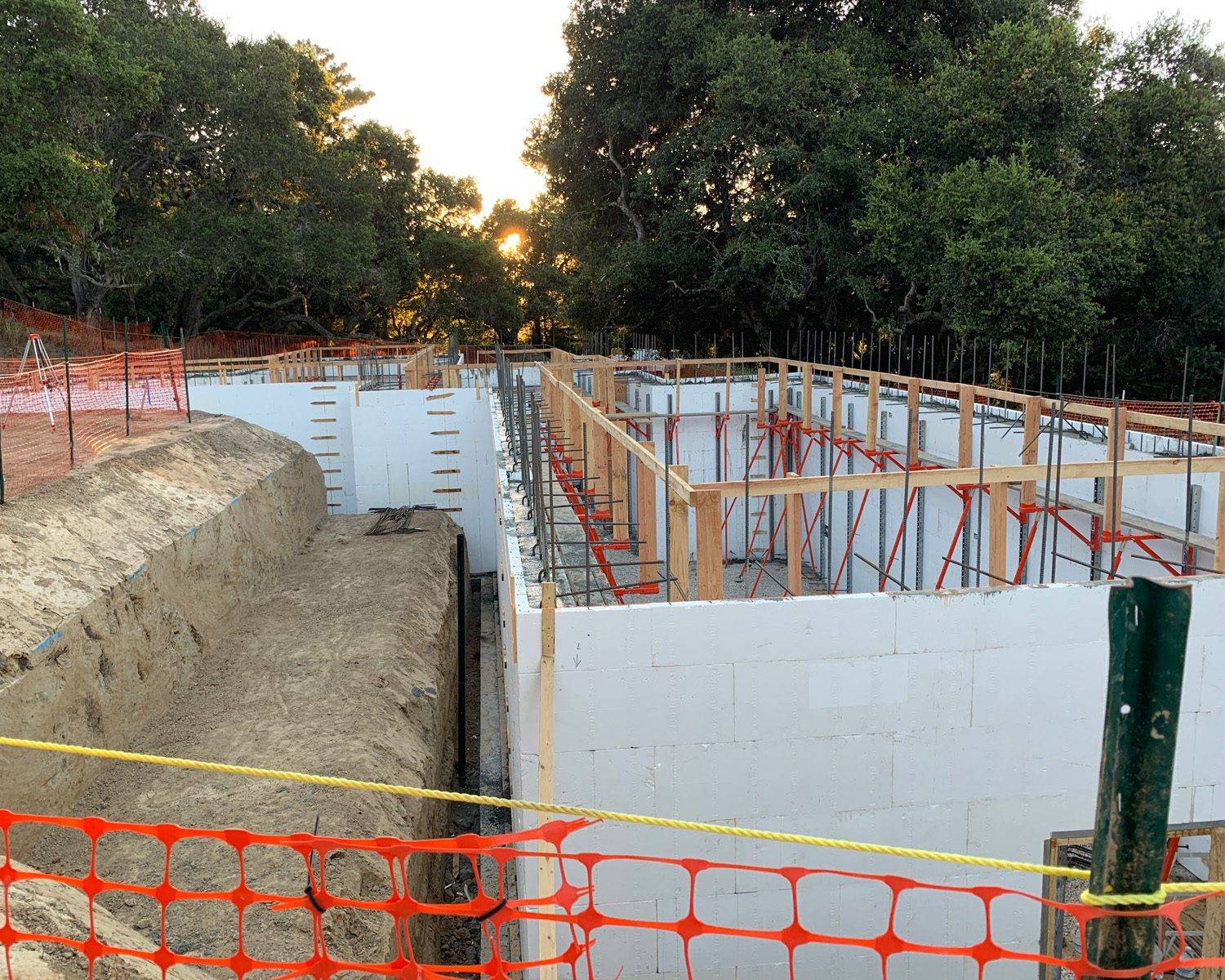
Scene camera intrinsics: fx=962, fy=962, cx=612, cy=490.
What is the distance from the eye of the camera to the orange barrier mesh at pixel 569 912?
10.3 feet

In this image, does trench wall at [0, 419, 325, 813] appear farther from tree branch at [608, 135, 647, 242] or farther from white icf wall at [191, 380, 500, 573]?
tree branch at [608, 135, 647, 242]

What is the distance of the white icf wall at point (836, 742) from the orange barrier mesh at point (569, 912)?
1.3 inches

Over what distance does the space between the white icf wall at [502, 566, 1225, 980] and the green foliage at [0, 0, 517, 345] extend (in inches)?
915

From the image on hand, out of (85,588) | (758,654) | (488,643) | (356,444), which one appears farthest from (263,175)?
(758,654)

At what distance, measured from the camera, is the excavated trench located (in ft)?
21.9

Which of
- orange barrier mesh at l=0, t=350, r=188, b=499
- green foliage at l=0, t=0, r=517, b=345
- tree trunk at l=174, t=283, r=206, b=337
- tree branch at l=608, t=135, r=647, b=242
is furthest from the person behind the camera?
tree trunk at l=174, t=283, r=206, b=337

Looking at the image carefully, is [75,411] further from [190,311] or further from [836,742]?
[190,311]

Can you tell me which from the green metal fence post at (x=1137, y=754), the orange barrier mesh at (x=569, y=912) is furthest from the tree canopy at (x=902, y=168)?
the green metal fence post at (x=1137, y=754)

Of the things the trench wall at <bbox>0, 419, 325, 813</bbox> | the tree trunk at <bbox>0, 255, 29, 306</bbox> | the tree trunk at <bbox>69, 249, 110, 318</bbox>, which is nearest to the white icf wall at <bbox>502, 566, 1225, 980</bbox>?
the trench wall at <bbox>0, 419, 325, 813</bbox>

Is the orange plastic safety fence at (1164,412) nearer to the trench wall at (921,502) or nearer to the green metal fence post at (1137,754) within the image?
the trench wall at (921,502)

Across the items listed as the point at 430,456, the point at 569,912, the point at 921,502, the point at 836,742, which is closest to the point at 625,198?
the point at 430,456

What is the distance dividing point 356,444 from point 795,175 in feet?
48.1

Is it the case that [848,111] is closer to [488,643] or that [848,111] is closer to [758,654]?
[488,643]

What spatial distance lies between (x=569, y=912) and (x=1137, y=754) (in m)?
3.30
